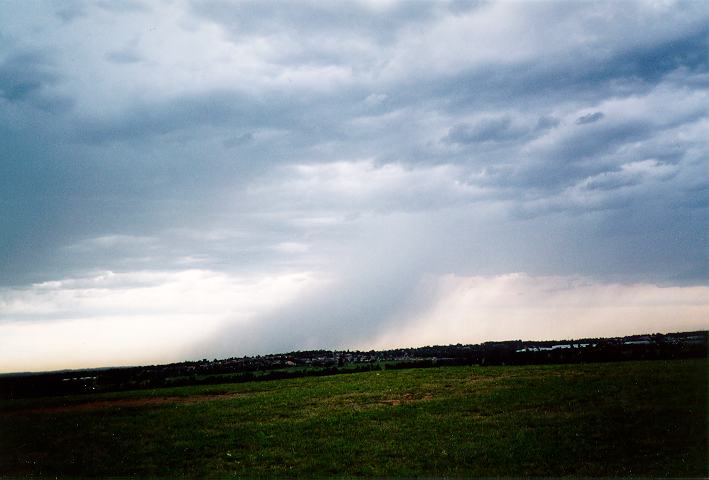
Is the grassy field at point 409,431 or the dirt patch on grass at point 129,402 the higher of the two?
the grassy field at point 409,431

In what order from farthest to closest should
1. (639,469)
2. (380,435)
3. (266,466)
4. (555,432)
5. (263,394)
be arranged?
(263,394)
(380,435)
(555,432)
(266,466)
(639,469)

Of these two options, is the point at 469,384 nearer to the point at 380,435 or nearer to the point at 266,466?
the point at 380,435

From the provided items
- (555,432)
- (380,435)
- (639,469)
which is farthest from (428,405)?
(639,469)

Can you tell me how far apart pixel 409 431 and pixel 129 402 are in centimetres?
3173

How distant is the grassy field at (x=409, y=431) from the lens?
21578 mm

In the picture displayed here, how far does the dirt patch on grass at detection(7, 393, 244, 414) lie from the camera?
148ft

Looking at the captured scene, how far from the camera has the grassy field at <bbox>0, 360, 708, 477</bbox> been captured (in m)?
21.6

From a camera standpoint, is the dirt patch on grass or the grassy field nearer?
the grassy field

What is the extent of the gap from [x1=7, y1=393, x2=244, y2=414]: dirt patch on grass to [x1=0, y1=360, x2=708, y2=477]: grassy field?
1611 millimetres

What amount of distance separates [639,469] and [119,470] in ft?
73.2

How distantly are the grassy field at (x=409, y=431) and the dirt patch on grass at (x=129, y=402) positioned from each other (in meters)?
1.61

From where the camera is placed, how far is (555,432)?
24.7m

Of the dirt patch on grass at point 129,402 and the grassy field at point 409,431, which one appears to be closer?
the grassy field at point 409,431

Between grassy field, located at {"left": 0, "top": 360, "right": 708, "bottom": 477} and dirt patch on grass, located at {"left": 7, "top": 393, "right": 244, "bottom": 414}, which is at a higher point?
grassy field, located at {"left": 0, "top": 360, "right": 708, "bottom": 477}
